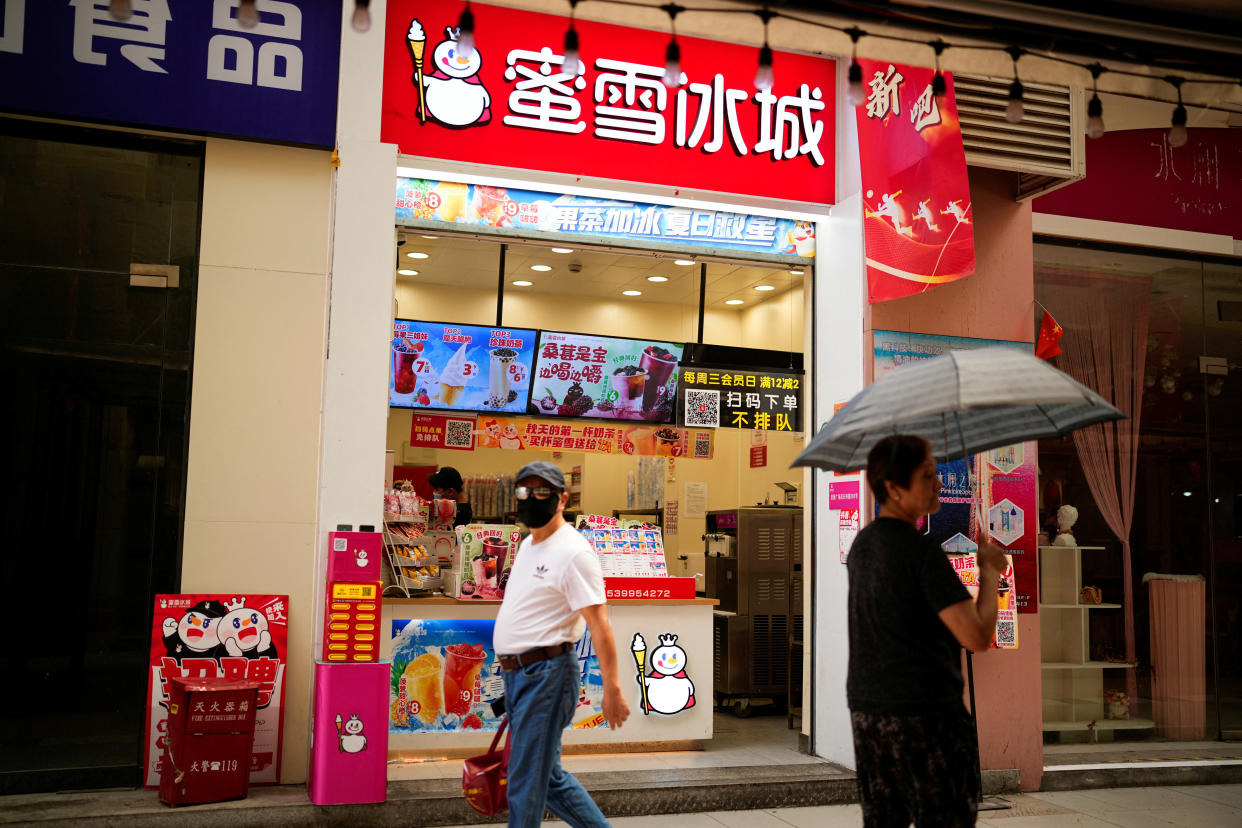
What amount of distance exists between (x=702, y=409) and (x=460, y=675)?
2.46 metres

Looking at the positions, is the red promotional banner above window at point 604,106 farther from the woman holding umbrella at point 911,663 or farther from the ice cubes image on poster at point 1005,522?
the woman holding umbrella at point 911,663

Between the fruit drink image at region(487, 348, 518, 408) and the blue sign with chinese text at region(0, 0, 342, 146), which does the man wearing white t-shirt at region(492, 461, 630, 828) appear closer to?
the fruit drink image at region(487, 348, 518, 408)

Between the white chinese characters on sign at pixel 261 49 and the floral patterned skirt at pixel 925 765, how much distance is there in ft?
15.7

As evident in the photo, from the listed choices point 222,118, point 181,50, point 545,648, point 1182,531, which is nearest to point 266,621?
point 545,648

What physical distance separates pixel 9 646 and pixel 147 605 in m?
0.72

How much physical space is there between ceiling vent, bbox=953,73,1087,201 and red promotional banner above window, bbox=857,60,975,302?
16.1 inches

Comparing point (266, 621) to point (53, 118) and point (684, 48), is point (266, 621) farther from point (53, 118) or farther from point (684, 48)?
point (684, 48)

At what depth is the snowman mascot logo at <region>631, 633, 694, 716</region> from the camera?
22.7ft

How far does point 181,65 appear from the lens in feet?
19.2

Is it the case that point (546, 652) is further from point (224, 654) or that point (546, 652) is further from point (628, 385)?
point (628, 385)

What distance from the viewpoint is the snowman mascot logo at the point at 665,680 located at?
6.92 metres

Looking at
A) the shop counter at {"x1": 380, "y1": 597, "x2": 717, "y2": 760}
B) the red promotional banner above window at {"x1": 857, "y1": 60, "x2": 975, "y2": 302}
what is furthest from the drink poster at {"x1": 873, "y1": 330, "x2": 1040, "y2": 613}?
the shop counter at {"x1": 380, "y1": 597, "x2": 717, "y2": 760}

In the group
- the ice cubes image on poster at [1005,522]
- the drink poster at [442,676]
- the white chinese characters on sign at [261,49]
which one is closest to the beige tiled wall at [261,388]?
the white chinese characters on sign at [261,49]

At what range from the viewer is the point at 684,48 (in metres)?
6.78
